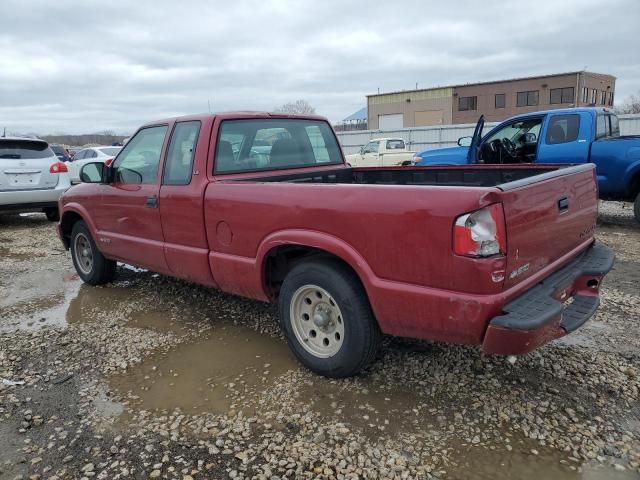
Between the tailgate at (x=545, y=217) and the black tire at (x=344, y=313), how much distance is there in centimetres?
87

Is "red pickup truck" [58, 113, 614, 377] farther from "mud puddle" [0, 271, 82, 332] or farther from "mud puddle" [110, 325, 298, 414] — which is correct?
"mud puddle" [0, 271, 82, 332]

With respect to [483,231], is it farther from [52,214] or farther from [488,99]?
[488,99]

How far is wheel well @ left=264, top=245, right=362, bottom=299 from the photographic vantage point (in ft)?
11.1

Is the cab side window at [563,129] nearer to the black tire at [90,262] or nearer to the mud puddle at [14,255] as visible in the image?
the black tire at [90,262]

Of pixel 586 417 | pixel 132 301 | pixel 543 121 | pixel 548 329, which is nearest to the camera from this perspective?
pixel 548 329

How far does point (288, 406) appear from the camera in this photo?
3.02 metres

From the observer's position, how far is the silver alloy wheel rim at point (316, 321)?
321 centimetres

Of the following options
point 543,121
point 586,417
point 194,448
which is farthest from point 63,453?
point 543,121

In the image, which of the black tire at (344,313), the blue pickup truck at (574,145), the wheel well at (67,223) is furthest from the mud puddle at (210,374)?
the blue pickup truck at (574,145)

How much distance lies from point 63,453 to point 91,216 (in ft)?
10.4

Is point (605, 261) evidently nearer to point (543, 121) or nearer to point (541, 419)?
point (541, 419)

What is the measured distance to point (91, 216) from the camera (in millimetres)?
5281

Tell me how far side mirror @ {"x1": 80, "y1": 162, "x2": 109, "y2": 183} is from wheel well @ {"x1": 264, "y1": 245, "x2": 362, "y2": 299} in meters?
2.34

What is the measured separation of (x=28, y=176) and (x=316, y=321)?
8.55 meters
